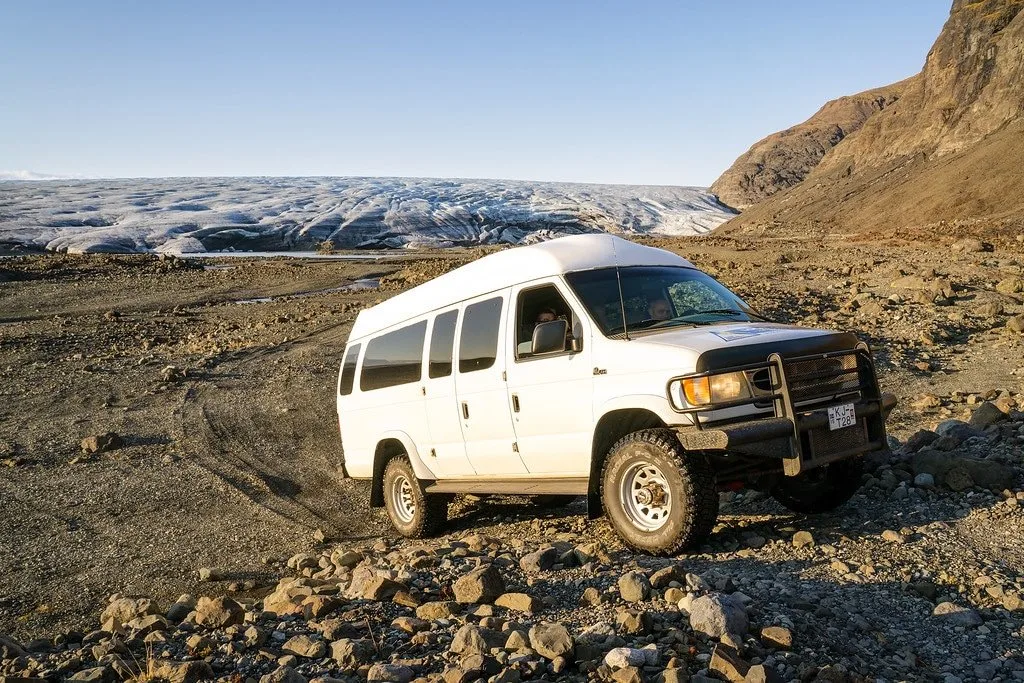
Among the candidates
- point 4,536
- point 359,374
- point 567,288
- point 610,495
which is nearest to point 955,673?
point 610,495

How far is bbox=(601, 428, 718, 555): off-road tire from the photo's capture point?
5.53 metres

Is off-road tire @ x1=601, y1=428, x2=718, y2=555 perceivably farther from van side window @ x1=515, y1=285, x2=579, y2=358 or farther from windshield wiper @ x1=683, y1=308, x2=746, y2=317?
windshield wiper @ x1=683, y1=308, x2=746, y2=317

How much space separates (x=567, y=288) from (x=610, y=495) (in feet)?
5.34

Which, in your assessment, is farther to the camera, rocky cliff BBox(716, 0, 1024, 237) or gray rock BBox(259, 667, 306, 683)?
rocky cliff BBox(716, 0, 1024, 237)

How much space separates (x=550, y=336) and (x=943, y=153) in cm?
5166

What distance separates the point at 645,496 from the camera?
231 inches

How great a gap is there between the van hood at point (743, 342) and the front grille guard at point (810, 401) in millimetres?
50

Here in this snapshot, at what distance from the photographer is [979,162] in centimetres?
4253

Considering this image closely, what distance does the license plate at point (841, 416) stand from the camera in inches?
225

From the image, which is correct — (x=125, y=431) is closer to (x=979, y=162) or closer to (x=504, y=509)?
(x=504, y=509)

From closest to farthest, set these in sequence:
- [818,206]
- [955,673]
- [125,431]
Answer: [955,673] < [125,431] < [818,206]

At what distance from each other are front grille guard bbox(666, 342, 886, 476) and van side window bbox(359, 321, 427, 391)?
3136 millimetres

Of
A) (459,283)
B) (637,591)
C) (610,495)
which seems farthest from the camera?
(459,283)

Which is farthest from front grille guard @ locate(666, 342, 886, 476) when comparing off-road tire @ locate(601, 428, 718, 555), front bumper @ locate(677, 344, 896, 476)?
off-road tire @ locate(601, 428, 718, 555)
